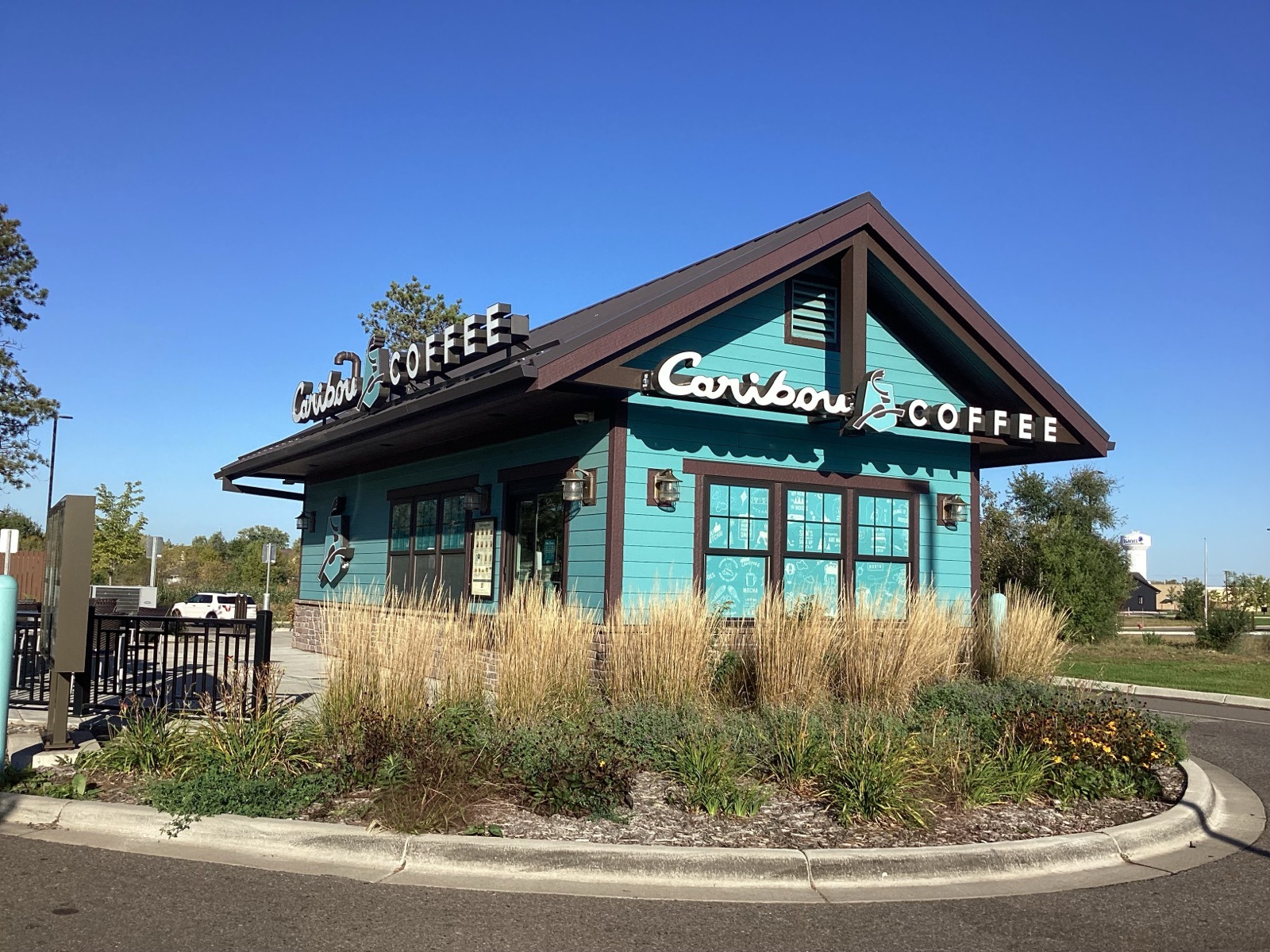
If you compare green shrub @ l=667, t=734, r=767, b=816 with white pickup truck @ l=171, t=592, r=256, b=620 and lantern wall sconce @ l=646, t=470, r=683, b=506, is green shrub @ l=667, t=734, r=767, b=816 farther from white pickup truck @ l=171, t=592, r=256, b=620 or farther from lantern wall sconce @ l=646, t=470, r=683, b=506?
white pickup truck @ l=171, t=592, r=256, b=620

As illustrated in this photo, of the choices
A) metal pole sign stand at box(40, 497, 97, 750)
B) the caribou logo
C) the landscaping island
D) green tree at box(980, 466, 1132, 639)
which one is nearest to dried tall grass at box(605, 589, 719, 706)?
the landscaping island

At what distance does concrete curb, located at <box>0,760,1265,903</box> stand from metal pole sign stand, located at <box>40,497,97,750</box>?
147 centimetres

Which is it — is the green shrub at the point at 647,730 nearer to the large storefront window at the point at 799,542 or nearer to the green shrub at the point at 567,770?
the green shrub at the point at 567,770

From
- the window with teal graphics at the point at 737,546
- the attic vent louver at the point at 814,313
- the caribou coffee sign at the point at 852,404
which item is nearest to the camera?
the caribou coffee sign at the point at 852,404

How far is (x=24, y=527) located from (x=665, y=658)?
186 ft

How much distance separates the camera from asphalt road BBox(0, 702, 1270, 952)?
14.8 ft

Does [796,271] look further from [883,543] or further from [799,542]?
[883,543]

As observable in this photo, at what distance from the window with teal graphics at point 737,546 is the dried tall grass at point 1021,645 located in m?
2.61

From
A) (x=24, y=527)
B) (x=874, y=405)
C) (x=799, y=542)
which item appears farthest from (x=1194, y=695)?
(x=24, y=527)

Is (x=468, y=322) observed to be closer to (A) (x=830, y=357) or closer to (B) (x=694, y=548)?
(B) (x=694, y=548)

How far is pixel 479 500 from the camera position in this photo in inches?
558

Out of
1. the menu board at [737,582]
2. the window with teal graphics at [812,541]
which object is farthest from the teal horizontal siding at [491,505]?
the window with teal graphics at [812,541]

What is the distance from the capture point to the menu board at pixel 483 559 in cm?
1403

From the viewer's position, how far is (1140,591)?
9006 centimetres
